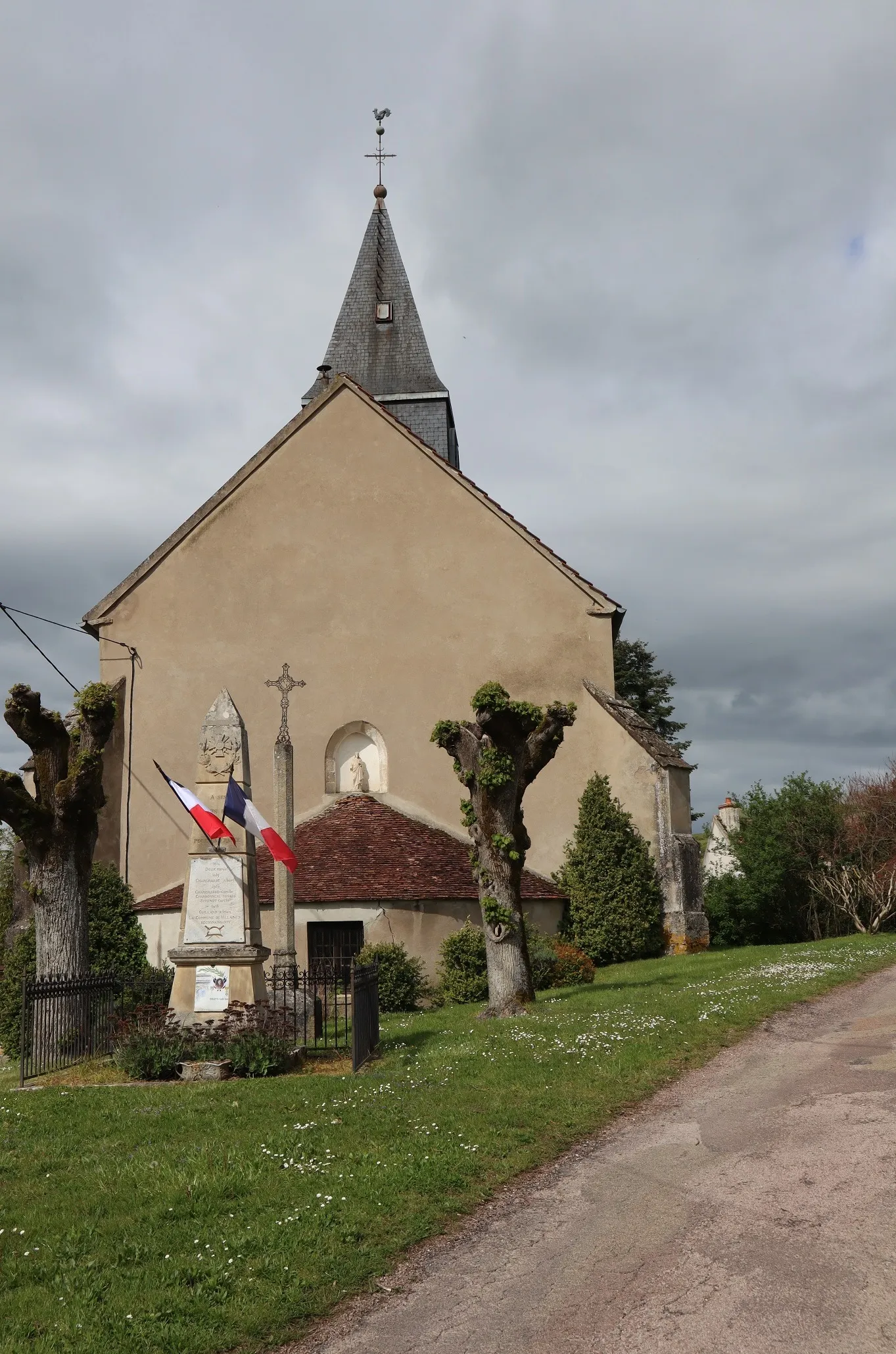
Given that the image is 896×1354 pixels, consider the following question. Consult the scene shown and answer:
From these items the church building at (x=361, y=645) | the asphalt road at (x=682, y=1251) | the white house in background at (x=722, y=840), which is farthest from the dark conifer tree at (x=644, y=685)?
the asphalt road at (x=682, y=1251)

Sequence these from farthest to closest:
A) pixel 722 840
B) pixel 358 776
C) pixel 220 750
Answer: pixel 722 840
pixel 358 776
pixel 220 750

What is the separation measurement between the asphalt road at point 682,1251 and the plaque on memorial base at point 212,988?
568 cm

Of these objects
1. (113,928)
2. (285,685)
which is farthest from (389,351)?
(113,928)

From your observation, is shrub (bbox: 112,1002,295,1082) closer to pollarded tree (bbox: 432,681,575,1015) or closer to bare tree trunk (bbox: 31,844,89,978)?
bare tree trunk (bbox: 31,844,89,978)

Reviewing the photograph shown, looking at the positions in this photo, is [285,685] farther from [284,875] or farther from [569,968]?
[569,968]

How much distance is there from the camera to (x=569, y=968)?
19.9 meters

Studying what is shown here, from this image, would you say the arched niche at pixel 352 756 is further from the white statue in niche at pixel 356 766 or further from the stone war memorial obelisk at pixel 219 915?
the stone war memorial obelisk at pixel 219 915

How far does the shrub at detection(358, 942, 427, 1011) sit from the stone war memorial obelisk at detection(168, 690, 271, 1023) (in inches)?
226

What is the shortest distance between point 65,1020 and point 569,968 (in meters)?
9.23

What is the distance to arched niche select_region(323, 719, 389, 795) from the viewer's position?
24.9m

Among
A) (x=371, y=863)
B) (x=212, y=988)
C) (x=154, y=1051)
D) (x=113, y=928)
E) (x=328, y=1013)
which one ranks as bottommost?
(x=328, y=1013)

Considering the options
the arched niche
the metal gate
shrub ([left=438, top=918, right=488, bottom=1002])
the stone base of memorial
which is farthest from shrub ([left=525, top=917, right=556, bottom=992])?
the stone base of memorial

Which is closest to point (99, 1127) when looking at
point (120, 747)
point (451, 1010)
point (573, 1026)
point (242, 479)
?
point (573, 1026)

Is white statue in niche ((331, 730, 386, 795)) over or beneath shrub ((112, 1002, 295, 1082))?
over
